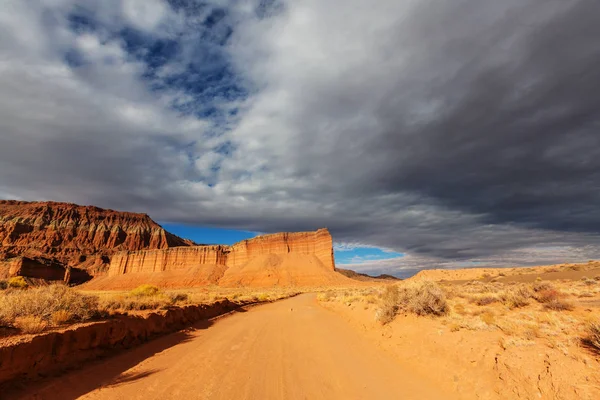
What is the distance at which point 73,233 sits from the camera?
13038 centimetres

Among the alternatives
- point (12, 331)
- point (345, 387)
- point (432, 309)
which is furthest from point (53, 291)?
point (432, 309)

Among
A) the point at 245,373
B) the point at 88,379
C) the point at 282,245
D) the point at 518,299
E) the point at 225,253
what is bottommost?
the point at 245,373

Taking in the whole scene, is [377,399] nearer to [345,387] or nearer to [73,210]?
[345,387]

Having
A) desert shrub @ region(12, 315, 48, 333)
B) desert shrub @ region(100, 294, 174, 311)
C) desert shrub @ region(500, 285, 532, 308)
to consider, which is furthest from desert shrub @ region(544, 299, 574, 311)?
desert shrub @ region(100, 294, 174, 311)

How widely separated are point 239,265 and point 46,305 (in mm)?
99851

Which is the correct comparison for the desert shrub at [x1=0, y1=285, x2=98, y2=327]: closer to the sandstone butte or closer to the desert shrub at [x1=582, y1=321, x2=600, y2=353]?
the desert shrub at [x1=582, y1=321, x2=600, y2=353]

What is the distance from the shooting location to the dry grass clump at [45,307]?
7094mm

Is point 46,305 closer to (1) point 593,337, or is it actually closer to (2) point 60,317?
(2) point 60,317

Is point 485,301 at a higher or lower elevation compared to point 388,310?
higher

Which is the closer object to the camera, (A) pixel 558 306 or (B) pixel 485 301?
(A) pixel 558 306

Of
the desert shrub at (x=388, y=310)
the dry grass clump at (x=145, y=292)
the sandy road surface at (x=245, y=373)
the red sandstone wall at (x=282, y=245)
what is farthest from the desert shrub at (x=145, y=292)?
the red sandstone wall at (x=282, y=245)

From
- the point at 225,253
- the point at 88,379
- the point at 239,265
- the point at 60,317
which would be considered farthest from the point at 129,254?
the point at 88,379

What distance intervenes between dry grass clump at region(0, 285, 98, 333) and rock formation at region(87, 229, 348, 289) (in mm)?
79039

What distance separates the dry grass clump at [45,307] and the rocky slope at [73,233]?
115 metres
